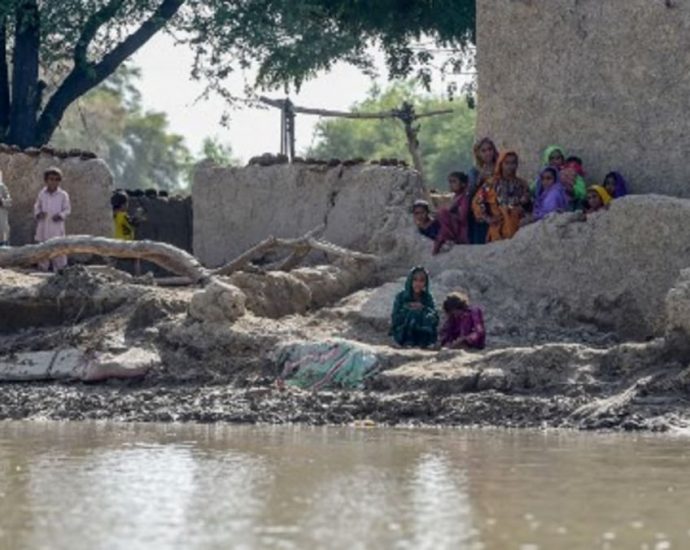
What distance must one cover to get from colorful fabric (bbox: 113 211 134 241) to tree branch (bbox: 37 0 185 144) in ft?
17.9

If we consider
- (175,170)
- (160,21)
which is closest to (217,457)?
(160,21)

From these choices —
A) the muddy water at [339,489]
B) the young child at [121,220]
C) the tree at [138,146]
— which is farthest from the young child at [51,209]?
the tree at [138,146]

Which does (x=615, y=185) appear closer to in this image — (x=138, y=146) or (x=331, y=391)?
(x=331, y=391)

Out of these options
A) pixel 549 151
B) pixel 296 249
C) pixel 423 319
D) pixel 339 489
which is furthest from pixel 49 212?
pixel 339 489

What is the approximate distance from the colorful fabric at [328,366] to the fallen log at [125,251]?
6.01 feet

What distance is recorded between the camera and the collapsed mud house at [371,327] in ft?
42.1

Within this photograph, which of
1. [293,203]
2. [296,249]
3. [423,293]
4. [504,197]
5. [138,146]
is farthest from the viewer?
[138,146]

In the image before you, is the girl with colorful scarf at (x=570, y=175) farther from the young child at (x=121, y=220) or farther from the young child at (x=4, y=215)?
the young child at (x=4, y=215)

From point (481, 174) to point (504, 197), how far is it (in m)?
0.33

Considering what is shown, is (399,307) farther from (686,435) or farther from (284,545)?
(284,545)

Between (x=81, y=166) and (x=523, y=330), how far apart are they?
4.75 meters

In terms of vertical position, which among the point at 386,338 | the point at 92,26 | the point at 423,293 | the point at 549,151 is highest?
the point at 92,26

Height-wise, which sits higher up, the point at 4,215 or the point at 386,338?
the point at 4,215

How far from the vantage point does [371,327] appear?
14.9m
